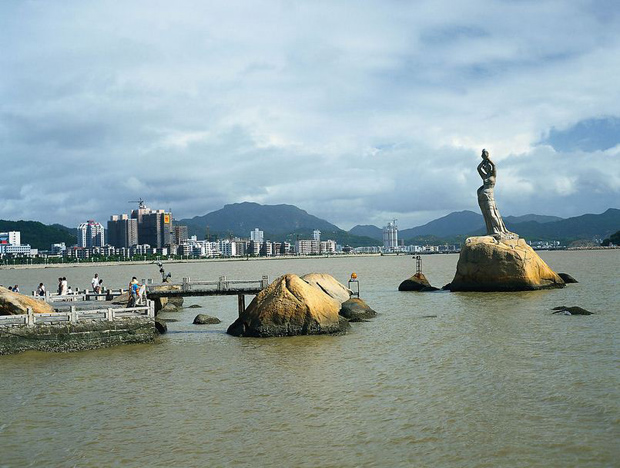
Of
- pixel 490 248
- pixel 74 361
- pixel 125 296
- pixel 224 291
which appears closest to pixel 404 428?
pixel 74 361

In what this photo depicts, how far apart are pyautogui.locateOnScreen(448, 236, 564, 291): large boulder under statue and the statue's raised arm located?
2.00m

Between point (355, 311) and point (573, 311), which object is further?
point (355, 311)

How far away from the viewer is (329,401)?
49.3 feet

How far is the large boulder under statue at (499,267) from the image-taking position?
4103 centimetres

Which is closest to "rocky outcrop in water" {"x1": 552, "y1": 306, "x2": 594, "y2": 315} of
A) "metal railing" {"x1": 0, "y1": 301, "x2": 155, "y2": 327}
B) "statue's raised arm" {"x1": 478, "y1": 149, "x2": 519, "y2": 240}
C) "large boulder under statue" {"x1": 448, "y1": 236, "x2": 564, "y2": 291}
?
"large boulder under statue" {"x1": 448, "y1": 236, "x2": 564, "y2": 291}

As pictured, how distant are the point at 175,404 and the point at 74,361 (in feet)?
26.4

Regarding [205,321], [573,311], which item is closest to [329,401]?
[205,321]

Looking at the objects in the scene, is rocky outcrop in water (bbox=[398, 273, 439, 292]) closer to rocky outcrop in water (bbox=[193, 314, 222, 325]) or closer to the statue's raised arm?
the statue's raised arm

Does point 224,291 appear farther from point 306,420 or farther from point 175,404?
point 306,420

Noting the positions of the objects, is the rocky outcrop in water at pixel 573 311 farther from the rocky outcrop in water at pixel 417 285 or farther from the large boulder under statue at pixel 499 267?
the rocky outcrop in water at pixel 417 285

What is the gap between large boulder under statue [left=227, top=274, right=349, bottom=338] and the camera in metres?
25.1

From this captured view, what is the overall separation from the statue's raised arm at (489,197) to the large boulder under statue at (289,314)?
22849 mm

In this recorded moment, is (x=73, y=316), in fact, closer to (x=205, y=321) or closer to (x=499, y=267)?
(x=205, y=321)

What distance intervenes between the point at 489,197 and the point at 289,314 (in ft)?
84.6
